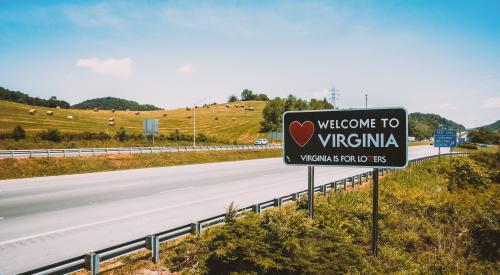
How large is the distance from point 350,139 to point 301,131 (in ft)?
4.39

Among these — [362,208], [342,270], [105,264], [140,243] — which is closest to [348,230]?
[362,208]

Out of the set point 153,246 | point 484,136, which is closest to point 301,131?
point 153,246

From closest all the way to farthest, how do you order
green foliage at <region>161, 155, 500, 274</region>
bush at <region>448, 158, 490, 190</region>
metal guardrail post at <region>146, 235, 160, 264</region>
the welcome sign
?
1. green foliage at <region>161, 155, 500, 274</region>
2. the welcome sign
3. metal guardrail post at <region>146, 235, 160, 264</region>
4. bush at <region>448, 158, 490, 190</region>

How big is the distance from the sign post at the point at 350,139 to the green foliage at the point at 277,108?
83222mm

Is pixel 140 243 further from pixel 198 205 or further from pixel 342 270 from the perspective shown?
pixel 198 205

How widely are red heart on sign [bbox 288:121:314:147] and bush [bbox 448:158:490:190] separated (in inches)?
992

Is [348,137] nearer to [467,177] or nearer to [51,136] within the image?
[467,177]

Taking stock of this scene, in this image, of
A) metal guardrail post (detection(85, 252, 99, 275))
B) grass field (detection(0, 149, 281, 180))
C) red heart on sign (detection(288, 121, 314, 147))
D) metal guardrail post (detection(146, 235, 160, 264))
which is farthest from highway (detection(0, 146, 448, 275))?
red heart on sign (detection(288, 121, 314, 147))

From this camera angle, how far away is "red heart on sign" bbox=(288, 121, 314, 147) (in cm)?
900

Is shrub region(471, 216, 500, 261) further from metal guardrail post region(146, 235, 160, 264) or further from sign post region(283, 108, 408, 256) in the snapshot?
metal guardrail post region(146, 235, 160, 264)

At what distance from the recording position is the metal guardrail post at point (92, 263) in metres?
7.11

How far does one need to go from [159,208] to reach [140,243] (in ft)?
21.8

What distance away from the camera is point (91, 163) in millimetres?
30406

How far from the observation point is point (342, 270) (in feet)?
22.4
